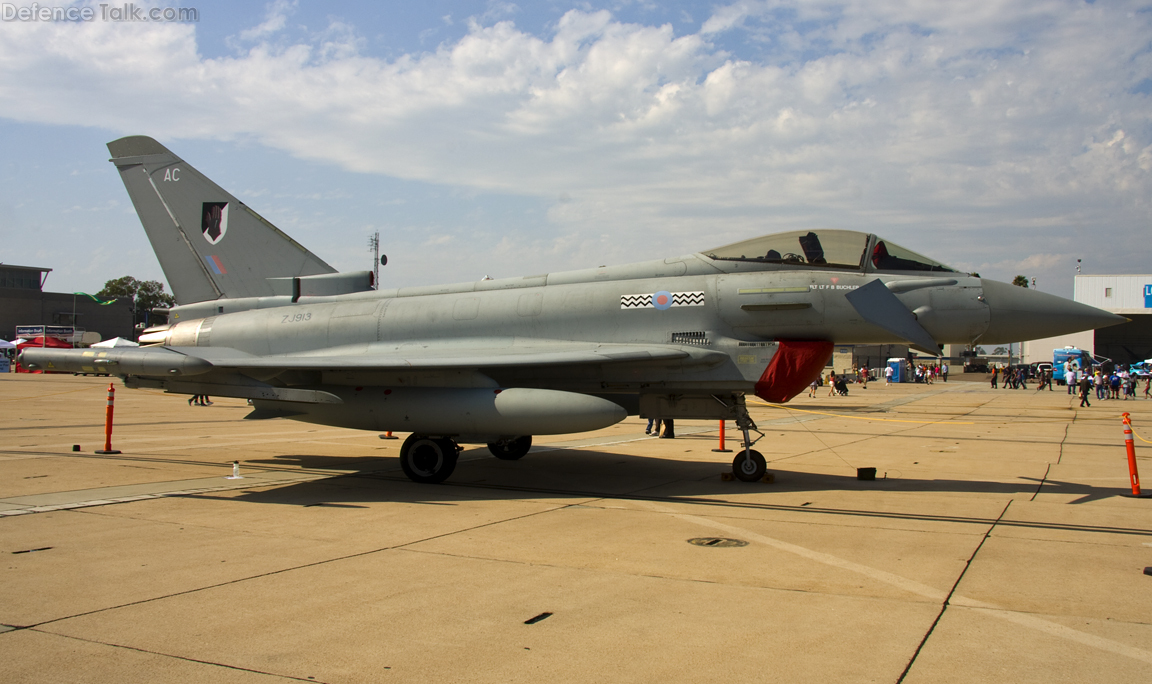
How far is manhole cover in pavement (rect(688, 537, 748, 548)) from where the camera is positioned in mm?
6344

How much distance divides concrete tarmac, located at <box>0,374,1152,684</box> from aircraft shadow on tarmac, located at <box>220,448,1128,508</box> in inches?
3.1

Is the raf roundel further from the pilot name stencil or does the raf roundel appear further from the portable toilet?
the portable toilet

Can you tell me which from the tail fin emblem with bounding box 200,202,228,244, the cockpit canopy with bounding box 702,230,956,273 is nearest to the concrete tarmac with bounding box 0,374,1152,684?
the cockpit canopy with bounding box 702,230,956,273

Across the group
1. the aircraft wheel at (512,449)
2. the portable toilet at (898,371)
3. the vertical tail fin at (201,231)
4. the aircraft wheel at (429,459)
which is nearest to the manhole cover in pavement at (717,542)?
the aircraft wheel at (429,459)

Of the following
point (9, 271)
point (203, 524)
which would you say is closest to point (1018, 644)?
point (203, 524)

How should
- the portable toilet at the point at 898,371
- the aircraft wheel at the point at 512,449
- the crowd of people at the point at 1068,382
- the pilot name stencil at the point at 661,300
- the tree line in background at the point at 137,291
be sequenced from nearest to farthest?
the pilot name stencil at the point at 661,300
the aircraft wheel at the point at 512,449
the crowd of people at the point at 1068,382
the portable toilet at the point at 898,371
the tree line in background at the point at 137,291

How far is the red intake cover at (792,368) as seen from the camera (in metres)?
9.43

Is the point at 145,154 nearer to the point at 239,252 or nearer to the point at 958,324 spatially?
the point at 239,252

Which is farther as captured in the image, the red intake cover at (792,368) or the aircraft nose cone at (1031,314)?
the red intake cover at (792,368)

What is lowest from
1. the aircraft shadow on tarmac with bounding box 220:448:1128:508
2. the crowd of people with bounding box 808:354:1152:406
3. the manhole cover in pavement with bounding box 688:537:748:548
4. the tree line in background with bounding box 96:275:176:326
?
the aircraft shadow on tarmac with bounding box 220:448:1128:508

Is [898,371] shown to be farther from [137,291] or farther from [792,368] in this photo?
[137,291]

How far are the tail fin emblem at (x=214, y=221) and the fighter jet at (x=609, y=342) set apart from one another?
231 centimetres

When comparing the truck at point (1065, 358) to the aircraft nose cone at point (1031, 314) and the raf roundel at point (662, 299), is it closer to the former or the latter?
the aircraft nose cone at point (1031, 314)

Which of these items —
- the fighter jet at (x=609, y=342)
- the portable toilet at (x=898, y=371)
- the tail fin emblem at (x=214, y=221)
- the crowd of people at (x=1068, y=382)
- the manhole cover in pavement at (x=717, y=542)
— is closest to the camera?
the manhole cover in pavement at (x=717, y=542)
